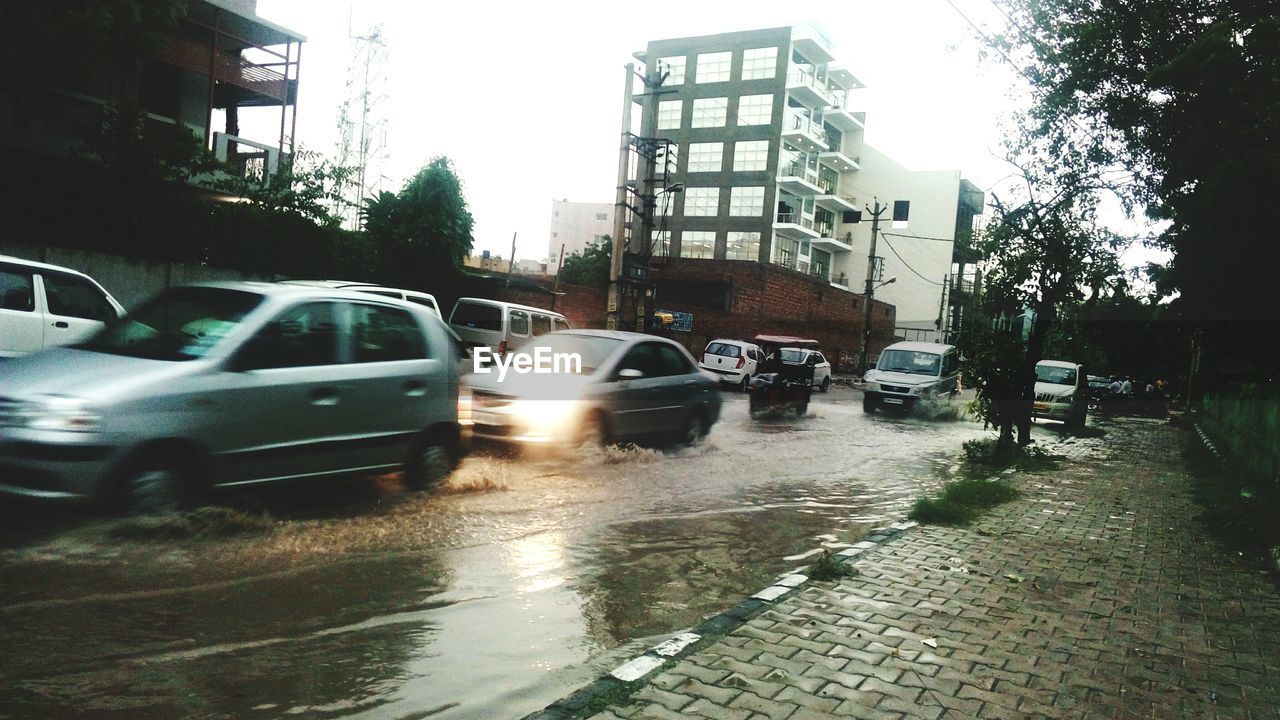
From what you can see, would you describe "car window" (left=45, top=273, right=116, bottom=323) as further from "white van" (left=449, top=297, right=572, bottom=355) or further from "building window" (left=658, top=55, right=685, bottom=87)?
"building window" (left=658, top=55, right=685, bottom=87)

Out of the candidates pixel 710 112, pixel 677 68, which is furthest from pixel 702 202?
pixel 677 68

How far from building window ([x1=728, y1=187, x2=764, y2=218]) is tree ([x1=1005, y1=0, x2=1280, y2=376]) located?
41.5 m

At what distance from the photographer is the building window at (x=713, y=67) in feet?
189

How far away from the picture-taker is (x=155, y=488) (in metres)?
5.45

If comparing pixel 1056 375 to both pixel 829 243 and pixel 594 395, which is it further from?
pixel 829 243

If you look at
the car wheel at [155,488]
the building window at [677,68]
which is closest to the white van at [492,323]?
the car wheel at [155,488]

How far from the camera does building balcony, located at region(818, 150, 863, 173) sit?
62094 millimetres

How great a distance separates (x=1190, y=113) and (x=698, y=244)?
47.3 metres

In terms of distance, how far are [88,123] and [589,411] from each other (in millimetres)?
15417

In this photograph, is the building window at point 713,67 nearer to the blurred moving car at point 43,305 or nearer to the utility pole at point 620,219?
the utility pole at point 620,219

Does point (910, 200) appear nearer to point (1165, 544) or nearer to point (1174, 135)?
point (1174, 135)

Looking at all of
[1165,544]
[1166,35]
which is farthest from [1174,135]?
[1165,544]

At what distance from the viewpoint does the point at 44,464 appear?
5.07 metres

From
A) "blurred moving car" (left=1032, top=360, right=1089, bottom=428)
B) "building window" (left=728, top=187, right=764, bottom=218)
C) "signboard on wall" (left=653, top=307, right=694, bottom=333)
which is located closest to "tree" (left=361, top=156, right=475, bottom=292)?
"signboard on wall" (left=653, top=307, right=694, bottom=333)
